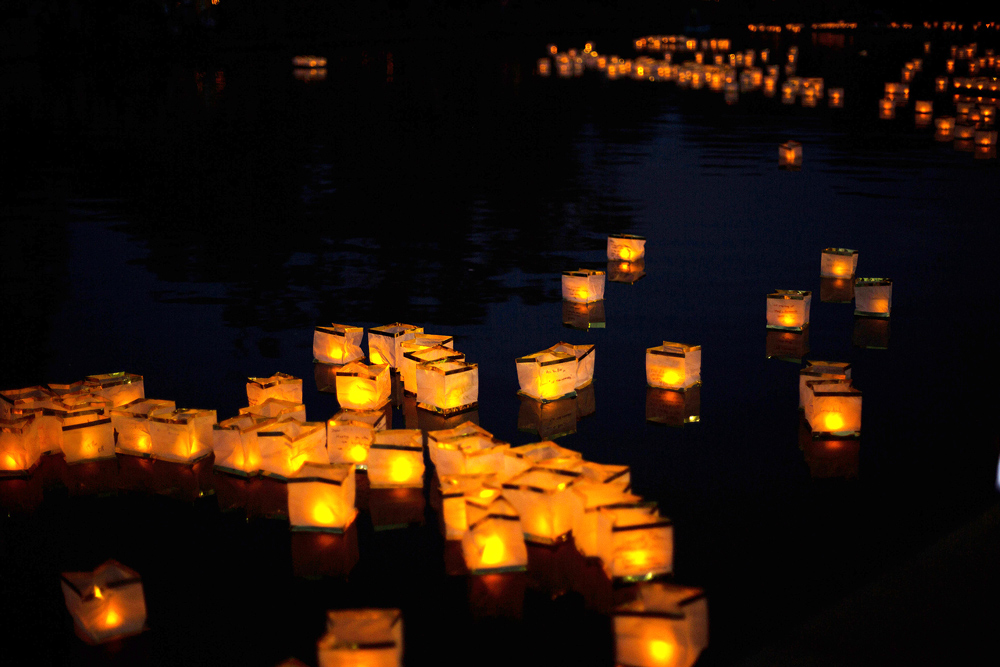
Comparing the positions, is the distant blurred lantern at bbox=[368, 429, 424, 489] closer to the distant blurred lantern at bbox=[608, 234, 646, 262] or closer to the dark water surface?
the dark water surface

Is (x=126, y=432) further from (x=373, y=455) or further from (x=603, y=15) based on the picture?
(x=603, y=15)

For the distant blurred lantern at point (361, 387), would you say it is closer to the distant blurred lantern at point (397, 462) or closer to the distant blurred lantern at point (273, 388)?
the distant blurred lantern at point (273, 388)

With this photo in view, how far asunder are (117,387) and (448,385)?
4.06 feet

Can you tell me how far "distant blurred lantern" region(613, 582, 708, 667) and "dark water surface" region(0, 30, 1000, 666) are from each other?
12 centimetres

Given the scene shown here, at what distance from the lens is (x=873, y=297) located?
185 inches

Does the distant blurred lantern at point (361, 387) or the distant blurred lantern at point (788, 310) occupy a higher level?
the distant blurred lantern at point (788, 310)

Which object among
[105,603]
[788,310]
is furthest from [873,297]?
[105,603]

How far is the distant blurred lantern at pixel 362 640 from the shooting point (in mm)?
2043

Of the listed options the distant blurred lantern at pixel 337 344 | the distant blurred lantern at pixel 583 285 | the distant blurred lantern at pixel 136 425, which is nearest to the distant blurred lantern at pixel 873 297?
the distant blurred lantern at pixel 583 285

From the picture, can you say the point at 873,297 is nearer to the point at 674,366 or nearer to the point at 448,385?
the point at 674,366

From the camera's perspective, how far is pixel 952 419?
3574mm

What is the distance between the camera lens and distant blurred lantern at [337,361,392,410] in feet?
12.2

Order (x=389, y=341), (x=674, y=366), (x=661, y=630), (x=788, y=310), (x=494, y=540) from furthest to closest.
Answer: (x=788, y=310) → (x=389, y=341) → (x=674, y=366) → (x=494, y=540) → (x=661, y=630)

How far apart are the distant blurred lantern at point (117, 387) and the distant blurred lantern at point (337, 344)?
2.56 feet
